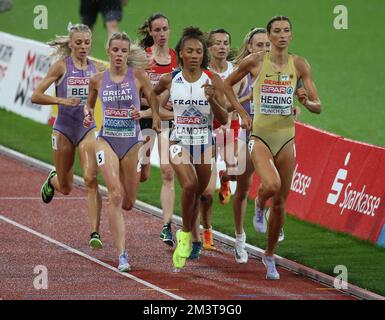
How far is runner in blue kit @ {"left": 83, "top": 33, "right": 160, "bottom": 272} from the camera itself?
46.3 feet

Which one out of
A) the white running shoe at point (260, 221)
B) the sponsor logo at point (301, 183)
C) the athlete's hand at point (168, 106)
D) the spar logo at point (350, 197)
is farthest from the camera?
the sponsor logo at point (301, 183)

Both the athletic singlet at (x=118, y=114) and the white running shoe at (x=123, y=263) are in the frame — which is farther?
the athletic singlet at (x=118, y=114)

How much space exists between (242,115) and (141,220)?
12.8ft

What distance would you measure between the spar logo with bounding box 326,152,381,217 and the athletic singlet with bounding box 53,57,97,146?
315 cm

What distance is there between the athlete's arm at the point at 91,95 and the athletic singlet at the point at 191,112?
0.88m

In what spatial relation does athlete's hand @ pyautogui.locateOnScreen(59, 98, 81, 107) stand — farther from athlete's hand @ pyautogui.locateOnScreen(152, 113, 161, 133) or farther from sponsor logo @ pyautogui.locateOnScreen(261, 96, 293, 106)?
sponsor logo @ pyautogui.locateOnScreen(261, 96, 293, 106)

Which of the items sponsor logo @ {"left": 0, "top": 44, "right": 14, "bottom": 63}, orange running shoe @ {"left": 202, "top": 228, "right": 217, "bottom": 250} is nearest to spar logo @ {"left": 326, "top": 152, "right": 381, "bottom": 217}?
orange running shoe @ {"left": 202, "top": 228, "right": 217, "bottom": 250}

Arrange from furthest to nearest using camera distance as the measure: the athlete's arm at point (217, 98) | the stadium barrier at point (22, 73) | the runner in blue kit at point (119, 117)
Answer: the stadium barrier at point (22, 73) < the runner in blue kit at point (119, 117) < the athlete's arm at point (217, 98)

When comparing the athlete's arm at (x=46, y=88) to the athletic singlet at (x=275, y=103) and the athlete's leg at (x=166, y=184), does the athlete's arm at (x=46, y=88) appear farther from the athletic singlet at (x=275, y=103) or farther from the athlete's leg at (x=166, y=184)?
the athletic singlet at (x=275, y=103)

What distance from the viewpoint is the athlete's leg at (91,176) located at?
14898mm

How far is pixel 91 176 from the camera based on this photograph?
1489cm

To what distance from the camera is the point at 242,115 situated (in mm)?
13812

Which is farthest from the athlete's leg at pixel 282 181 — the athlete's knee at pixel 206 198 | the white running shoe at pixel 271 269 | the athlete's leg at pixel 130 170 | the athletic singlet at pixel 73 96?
the athletic singlet at pixel 73 96

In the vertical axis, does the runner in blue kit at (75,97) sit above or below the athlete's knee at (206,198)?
above
